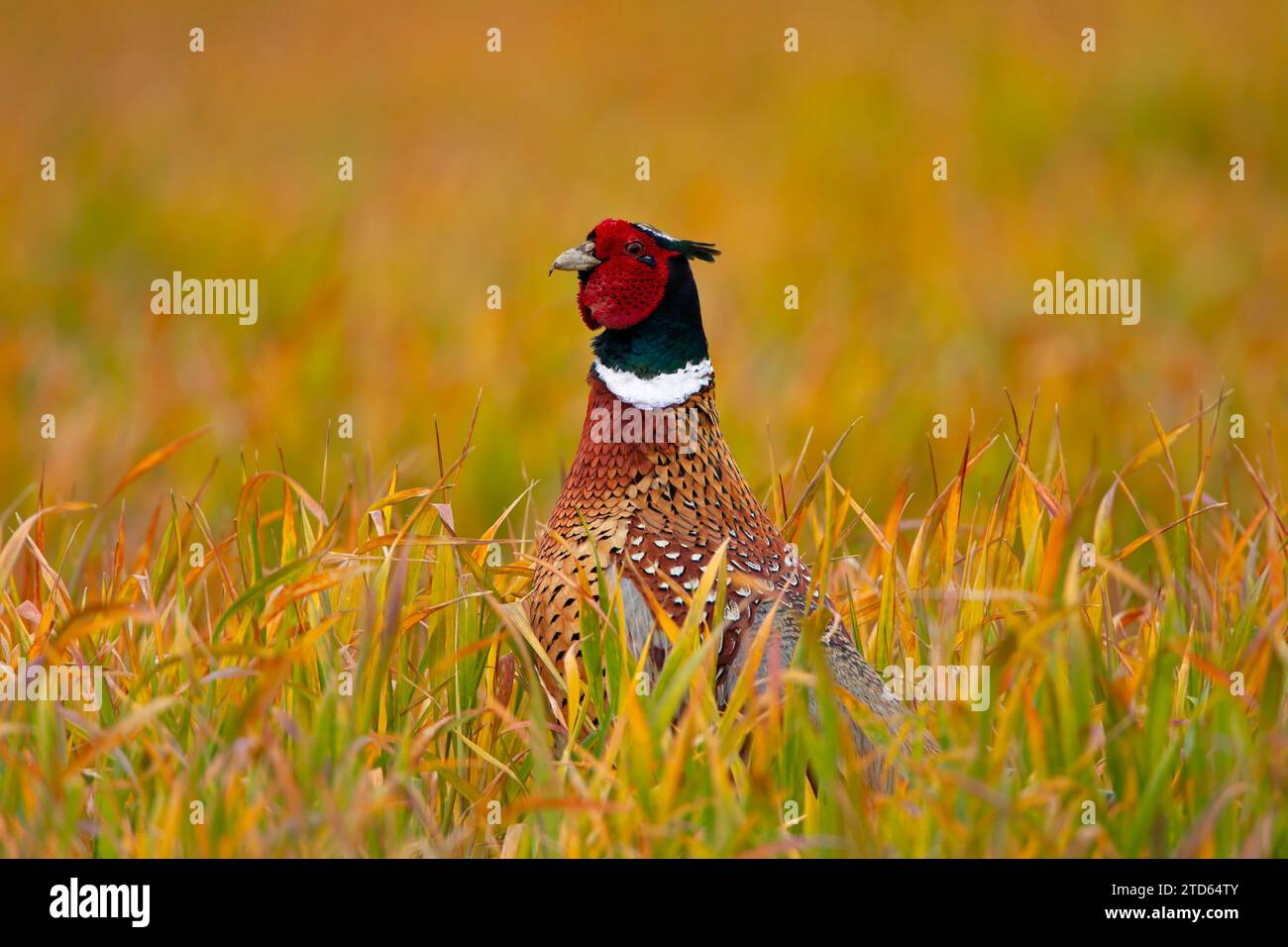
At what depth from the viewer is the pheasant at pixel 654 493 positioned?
3.57 m

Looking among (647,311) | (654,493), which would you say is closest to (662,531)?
(654,493)

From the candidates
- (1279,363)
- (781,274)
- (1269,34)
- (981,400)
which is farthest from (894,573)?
(1269,34)

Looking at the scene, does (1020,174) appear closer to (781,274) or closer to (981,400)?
(781,274)

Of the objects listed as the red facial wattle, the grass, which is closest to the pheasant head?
the red facial wattle

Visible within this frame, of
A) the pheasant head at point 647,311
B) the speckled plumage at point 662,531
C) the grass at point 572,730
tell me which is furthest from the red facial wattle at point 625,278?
the grass at point 572,730

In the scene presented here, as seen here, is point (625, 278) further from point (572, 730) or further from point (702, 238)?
point (702, 238)

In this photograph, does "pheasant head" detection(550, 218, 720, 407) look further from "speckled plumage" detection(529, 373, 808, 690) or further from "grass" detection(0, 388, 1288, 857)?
"grass" detection(0, 388, 1288, 857)

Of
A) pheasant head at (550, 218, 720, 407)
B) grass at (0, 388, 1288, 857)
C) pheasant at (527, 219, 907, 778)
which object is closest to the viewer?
grass at (0, 388, 1288, 857)

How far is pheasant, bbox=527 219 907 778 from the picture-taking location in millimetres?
3570

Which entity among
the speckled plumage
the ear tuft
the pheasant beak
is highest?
the ear tuft

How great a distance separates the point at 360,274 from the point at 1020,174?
16.4ft

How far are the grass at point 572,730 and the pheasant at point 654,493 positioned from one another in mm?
139

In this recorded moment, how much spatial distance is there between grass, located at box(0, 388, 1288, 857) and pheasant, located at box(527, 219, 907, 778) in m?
0.14

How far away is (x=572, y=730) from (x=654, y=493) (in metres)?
0.61
